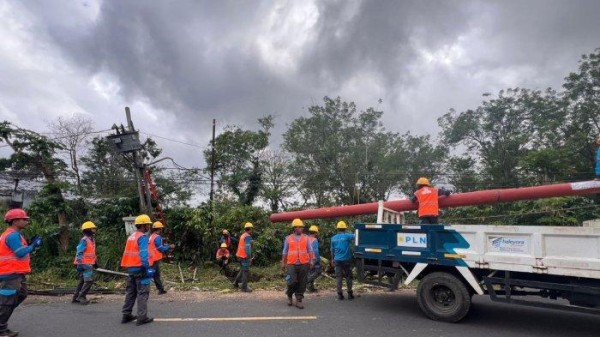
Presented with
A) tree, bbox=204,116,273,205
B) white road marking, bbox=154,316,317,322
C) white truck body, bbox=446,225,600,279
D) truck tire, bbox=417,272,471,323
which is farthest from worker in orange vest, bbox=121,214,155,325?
tree, bbox=204,116,273,205

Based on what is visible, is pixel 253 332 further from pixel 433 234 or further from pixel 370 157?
pixel 370 157

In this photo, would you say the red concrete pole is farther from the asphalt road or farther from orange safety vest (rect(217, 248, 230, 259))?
orange safety vest (rect(217, 248, 230, 259))

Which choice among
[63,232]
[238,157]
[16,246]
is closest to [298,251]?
[16,246]

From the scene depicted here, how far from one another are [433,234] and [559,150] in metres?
21.3

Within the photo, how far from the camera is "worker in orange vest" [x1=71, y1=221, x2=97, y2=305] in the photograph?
8773 mm

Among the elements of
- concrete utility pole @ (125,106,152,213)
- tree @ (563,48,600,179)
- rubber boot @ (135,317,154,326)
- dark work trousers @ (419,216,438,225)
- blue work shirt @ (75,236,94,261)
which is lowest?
rubber boot @ (135,317,154,326)

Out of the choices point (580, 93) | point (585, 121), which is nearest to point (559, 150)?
point (585, 121)

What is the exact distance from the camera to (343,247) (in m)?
9.23

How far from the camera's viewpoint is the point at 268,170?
98.2ft

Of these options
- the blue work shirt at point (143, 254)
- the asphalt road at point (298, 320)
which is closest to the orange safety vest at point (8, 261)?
the asphalt road at point (298, 320)

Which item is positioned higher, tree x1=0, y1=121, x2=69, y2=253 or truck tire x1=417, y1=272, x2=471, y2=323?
tree x1=0, y1=121, x2=69, y2=253

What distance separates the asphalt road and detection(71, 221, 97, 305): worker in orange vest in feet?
1.08

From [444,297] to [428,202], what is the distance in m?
1.72

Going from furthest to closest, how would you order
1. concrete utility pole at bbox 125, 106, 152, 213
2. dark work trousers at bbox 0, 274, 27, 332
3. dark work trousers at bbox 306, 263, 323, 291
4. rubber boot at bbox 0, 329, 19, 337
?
concrete utility pole at bbox 125, 106, 152, 213, dark work trousers at bbox 306, 263, 323, 291, rubber boot at bbox 0, 329, 19, 337, dark work trousers at bbox 0, 274, 27, 332
